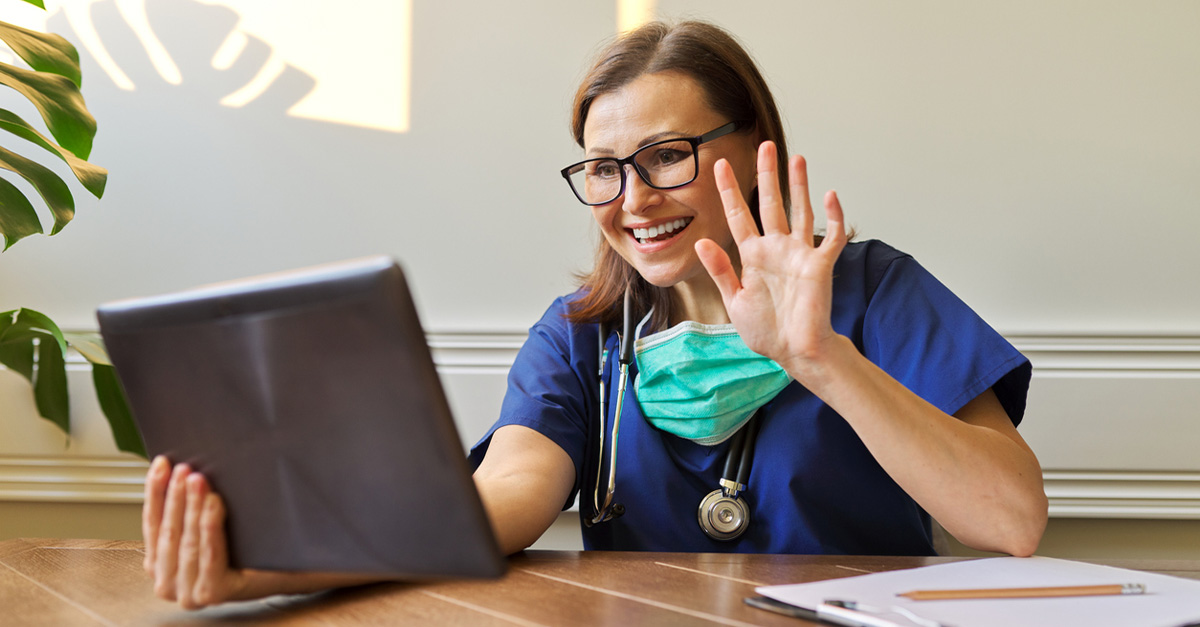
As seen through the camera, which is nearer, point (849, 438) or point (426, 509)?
point (426, 509)

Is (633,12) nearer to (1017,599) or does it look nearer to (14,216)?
(14,216)

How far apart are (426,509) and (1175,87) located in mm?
1687

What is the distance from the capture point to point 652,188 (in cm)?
123

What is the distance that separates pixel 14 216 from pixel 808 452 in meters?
1.25

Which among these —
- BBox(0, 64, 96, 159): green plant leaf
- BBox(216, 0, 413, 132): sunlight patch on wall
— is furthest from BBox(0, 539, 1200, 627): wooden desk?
BBox(216, 0, 413, 132): sunlight patch on wall

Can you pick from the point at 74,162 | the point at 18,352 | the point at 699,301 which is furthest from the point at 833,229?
the point at 18,352

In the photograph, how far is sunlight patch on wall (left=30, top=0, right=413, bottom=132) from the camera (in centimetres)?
180

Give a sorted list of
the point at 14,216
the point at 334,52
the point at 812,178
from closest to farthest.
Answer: the point at 14,216 < the point at 812,178 < the point at 334,52

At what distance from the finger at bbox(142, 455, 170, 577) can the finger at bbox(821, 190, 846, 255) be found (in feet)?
2.02

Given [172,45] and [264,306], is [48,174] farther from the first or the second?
[264,306]

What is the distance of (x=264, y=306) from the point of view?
1.87 ft

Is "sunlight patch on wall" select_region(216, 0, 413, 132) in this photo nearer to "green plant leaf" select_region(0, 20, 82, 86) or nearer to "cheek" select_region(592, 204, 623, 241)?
"green plant leaf" select_region(0, 20, 82, 86)

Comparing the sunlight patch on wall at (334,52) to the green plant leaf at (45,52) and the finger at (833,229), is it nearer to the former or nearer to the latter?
the green plant leaf at (45,52)

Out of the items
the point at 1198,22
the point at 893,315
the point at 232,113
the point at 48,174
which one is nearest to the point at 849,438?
the point at 893,315
